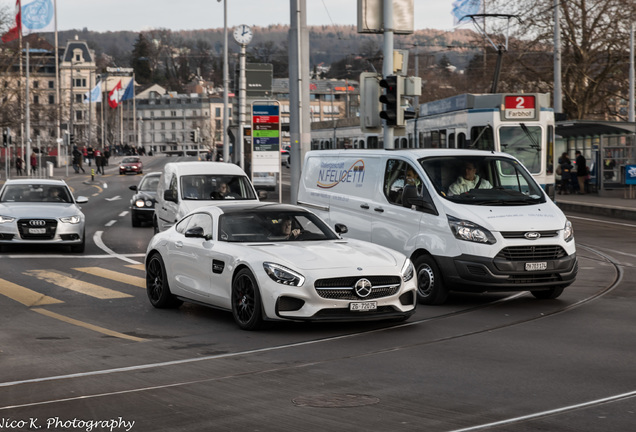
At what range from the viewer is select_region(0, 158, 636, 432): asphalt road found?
6684mm

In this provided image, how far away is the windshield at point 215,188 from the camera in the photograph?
20.5 meters

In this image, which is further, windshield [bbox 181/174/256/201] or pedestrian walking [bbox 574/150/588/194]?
pedestrian walking [bbox 574/150/588/194]

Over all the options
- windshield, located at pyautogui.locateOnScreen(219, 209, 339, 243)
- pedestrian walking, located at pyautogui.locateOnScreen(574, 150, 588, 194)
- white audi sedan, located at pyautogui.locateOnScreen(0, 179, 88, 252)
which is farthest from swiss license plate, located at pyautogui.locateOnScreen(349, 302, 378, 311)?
pedestrian walking, located at pyautogui.locateOnScreen(574, 150, 588, 194)

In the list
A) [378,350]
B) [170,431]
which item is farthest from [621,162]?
[170,431]

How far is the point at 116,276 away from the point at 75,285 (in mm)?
1277

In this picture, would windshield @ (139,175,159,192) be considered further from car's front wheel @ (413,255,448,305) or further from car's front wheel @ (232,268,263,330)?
car's front wheel @ (232,268,263,330)

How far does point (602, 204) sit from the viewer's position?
1305 inches

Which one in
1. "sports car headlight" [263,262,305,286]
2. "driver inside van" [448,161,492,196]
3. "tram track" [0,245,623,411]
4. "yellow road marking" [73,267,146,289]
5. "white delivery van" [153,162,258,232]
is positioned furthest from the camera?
"white delivery van" [153,162,258,232]

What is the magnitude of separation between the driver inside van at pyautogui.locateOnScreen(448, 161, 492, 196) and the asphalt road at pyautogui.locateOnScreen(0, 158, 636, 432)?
1.43 metres

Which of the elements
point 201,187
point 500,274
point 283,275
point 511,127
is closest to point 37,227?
point 201,187

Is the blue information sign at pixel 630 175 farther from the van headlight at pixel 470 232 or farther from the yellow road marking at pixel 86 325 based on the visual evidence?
the yellow road marking at pixel 86 325

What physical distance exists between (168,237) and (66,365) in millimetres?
4178

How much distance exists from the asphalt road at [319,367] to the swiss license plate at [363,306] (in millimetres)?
256

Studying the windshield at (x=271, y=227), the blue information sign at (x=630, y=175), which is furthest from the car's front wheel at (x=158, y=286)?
the blue information sign at (x=630, y=175)
